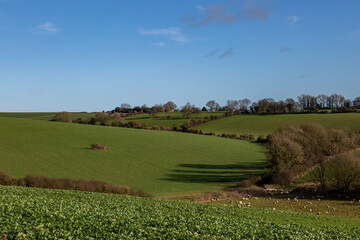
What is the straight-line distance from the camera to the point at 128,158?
66000 millimetres

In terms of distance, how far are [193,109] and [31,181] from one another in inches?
5011

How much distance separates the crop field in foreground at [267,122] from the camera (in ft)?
392

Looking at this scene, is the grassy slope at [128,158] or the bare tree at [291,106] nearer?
the grassy slope at [128,158]

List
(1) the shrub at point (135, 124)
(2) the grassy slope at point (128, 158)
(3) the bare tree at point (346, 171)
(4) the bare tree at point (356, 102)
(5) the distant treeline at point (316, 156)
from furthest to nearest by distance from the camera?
1. (4) the bare tree at point (356, 102)
2. (1) the shrub at point (135, 124)
3. (2) the grassy slope at point (128, 158)
4. (5) the distant treeline at point (316, 156)
5. (3) the bare tree at point (346, 171)

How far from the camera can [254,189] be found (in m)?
46.2

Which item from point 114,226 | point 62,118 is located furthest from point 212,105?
point 114,226

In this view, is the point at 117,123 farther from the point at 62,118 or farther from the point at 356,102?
the point at 356,102

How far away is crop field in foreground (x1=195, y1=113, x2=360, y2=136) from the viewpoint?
119625 millimetres

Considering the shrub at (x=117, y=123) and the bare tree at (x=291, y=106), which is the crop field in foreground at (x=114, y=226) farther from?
the bare tree at (x=291, y=106)

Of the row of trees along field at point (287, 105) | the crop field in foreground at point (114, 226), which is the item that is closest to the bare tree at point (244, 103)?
the row of trees along field at point (287, 105)

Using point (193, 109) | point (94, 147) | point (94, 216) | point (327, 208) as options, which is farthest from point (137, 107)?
point (94, 216)

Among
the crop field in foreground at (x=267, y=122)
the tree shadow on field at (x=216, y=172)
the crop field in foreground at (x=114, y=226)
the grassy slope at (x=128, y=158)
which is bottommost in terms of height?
the tree shadow on field at (x=216, y=172)

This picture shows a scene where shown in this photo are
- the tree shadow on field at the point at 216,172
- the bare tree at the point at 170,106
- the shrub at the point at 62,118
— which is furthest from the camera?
the bare tree at the point at 170,106

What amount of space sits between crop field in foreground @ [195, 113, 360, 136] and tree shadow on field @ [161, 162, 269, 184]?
2058 inches
